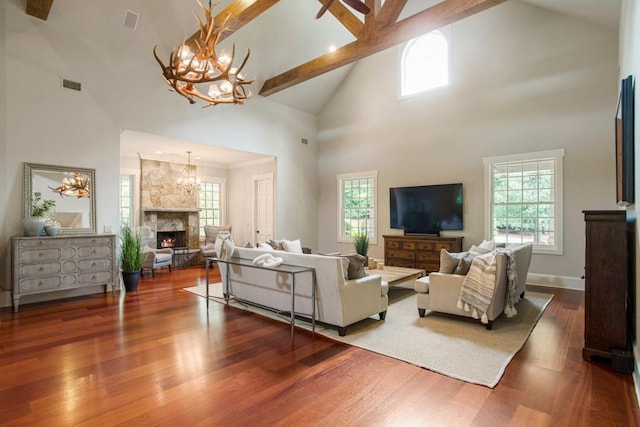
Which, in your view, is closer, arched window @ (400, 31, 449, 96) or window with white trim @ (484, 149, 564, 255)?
window with white trim @ (484, 149, 564, 255)

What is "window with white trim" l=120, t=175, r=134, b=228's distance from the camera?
7.90 m

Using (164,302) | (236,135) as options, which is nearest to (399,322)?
(164,302)

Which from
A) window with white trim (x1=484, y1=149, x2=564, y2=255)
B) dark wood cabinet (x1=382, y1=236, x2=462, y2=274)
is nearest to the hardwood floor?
window with white trim (x1=484, y1=149, x2=564, y2=255)

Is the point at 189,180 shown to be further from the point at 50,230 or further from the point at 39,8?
the point at 39,8

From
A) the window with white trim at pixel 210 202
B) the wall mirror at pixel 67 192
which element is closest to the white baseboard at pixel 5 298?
the wall mirror at pixel 67 192

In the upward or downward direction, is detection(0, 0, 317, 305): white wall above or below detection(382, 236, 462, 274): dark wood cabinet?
above

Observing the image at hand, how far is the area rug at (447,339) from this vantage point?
276 centimetres

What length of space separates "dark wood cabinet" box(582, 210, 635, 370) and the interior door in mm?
6557

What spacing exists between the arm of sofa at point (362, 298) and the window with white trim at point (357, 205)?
426cm

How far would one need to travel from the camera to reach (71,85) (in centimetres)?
518

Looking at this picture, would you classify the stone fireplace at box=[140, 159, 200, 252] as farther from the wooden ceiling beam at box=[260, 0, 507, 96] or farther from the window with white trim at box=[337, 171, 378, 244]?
the wooden ceiling beam at box=[260, 0, 507, 96]

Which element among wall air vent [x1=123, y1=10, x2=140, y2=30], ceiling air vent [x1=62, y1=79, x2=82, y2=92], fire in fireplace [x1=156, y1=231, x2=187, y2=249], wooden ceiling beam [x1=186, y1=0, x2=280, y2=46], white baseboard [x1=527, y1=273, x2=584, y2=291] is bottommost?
white baseboard [x1=527, y1=273, x2=584, y2=291]

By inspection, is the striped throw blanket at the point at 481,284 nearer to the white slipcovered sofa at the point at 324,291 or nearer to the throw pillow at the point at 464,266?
the throw pillow at the point at 464,266

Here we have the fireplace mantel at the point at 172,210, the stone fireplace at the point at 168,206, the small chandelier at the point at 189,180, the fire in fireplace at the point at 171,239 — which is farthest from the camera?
the small chandelier at the point at 189,180
